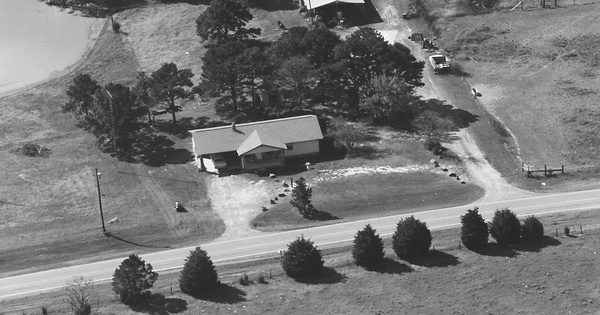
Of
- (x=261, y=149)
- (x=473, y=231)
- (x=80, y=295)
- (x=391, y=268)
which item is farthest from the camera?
(x=261, y=149)

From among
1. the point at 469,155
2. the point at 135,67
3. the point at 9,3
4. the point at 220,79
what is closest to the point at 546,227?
Answer: the point at 469,155

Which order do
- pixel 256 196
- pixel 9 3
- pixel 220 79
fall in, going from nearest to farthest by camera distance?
pixel 256 196, pixel 220 79, pixel 9 3

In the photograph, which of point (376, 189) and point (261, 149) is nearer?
point (376, 189)

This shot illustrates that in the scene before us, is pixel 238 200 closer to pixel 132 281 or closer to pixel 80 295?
pixel 132 281

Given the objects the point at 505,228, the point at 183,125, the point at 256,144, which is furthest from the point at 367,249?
the point at 183,125

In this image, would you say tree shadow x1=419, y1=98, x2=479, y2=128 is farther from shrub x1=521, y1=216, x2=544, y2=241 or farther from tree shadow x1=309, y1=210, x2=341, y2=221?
shrub x1=521, y1=216, x2=544, y2=241

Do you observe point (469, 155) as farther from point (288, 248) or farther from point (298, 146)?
point (288, 248)

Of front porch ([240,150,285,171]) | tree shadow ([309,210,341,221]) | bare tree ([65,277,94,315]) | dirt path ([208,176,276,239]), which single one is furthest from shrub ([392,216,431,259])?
bare tree ([65,277,94,315])
